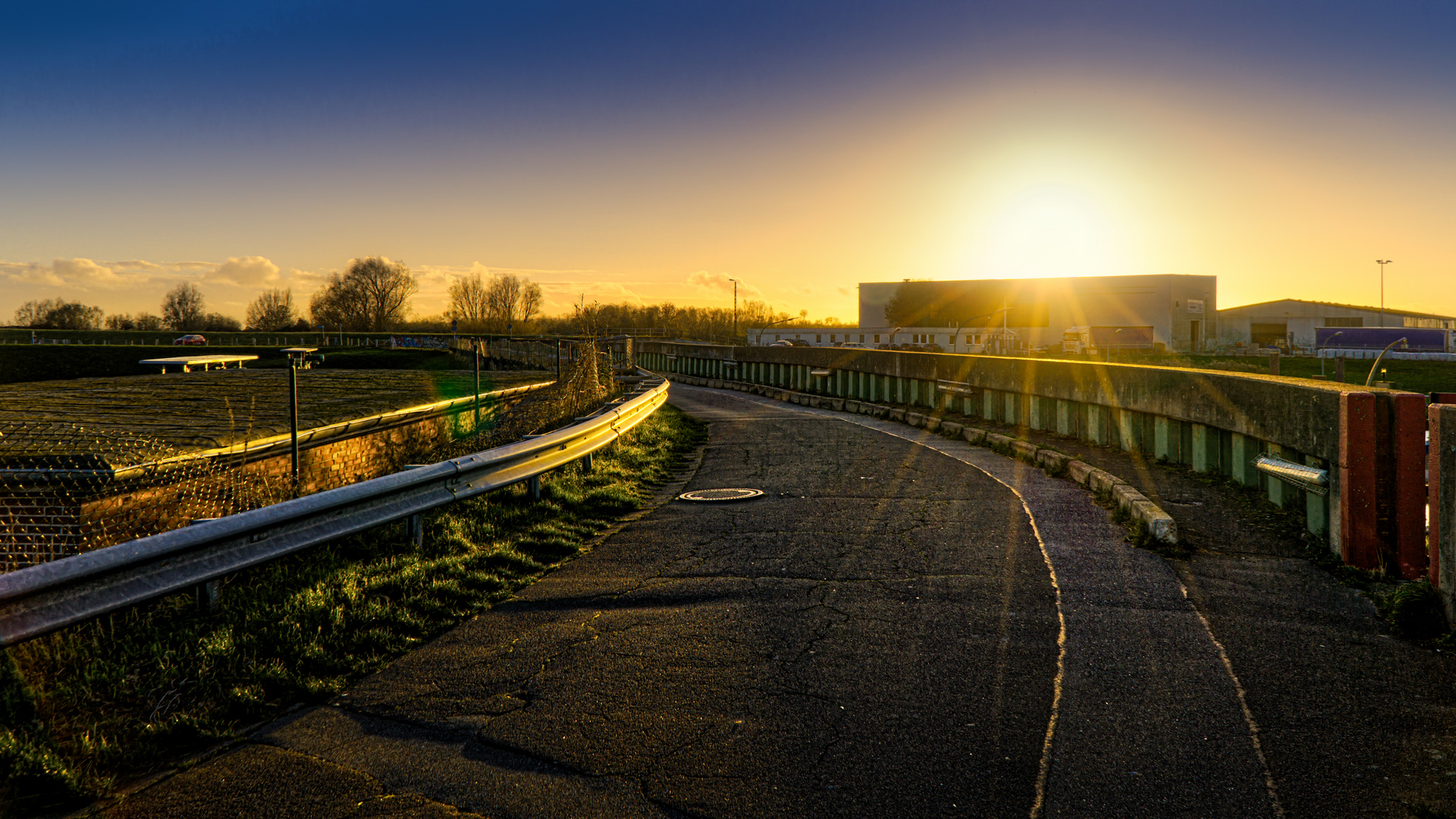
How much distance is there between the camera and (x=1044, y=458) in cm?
1118

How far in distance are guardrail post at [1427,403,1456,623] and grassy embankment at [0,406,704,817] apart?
209 inches

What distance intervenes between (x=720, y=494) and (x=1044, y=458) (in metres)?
4.19

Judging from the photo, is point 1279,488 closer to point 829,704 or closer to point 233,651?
point 829,704

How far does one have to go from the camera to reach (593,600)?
5.64m

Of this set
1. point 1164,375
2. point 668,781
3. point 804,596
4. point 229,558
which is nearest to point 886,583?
point 804,596

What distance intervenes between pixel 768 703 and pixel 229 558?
9.30 feet

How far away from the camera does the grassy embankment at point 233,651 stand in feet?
11.1

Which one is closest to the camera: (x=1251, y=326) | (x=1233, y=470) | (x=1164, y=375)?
(x=1233, y=470)

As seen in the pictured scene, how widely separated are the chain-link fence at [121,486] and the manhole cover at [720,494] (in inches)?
137

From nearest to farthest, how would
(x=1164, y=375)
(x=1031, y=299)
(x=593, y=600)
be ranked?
(x=593, y=600) < (x=1164, y=375) < (x=1031, y=299)

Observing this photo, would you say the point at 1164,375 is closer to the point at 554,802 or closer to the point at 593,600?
the point at 593,600

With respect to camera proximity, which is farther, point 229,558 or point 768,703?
point 229,558

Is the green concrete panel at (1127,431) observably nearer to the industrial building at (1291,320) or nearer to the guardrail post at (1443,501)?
the guardrail post at (1443,501)

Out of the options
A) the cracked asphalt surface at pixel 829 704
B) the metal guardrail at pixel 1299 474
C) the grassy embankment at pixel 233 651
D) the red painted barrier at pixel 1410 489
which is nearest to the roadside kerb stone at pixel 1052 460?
the metal guardrail at pixel 1299 474
